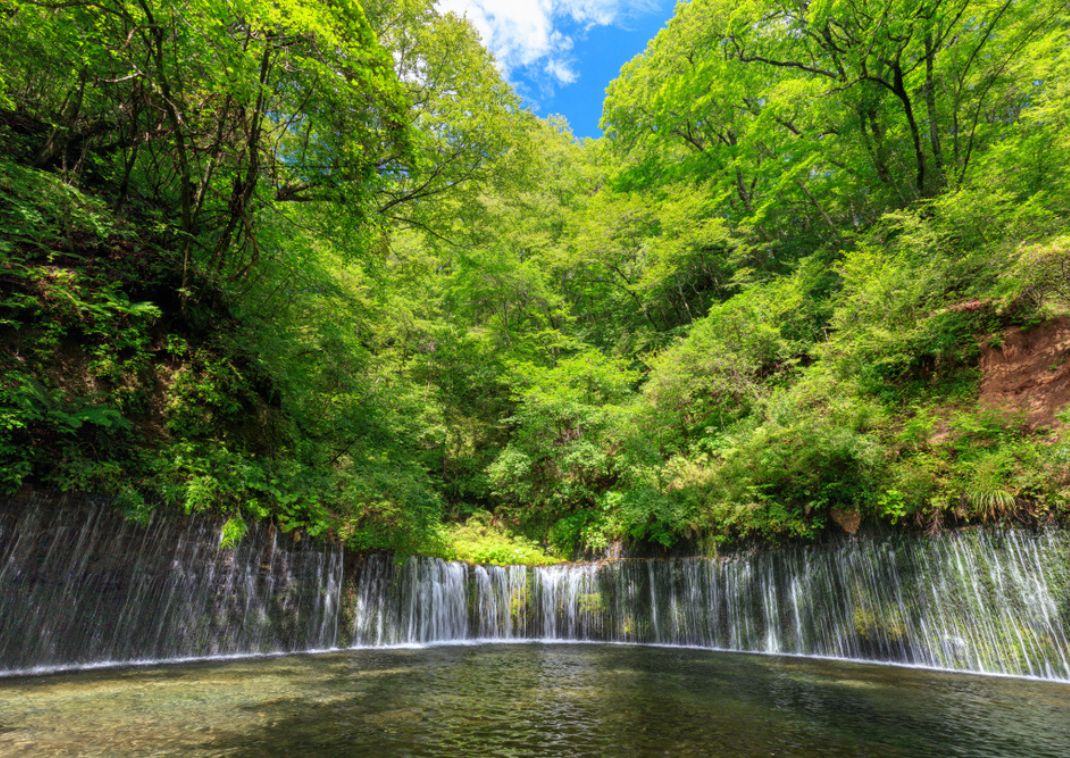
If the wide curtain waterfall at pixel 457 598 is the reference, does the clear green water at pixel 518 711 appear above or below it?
below

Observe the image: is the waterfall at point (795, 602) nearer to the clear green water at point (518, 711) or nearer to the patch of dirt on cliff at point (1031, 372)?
the clear green water at point (518, 711)

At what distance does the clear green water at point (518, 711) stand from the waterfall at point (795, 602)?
2.44ft

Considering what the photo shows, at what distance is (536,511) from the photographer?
15.2m

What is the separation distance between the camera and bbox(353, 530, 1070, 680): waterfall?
621 centimetres

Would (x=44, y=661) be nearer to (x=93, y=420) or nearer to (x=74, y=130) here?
(x=93, y=420)

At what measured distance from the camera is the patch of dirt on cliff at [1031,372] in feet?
23.2

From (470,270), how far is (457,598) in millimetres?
11826

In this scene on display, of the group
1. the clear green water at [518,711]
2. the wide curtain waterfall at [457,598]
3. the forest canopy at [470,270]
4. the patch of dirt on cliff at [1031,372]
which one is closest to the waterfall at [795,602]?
the wide curtain waterfall at [457,598]

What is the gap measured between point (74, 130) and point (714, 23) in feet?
63.6

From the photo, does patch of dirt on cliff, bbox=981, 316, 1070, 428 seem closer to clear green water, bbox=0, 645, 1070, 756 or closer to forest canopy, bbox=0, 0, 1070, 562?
forest canopy, bbox=0, 0, 1070, 562

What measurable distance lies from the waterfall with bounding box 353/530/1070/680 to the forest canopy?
582mm

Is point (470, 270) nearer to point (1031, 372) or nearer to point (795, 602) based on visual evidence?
point (795, 602)

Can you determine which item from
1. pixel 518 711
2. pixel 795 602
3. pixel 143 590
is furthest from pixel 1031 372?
pixel 143 590

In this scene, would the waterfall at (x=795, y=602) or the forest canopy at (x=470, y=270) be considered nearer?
the waterfall at (x=795, y=602)
